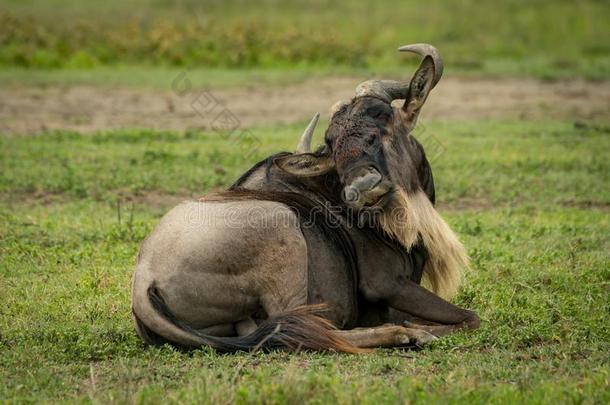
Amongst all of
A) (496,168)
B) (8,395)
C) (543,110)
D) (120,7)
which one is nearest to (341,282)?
(8,395)

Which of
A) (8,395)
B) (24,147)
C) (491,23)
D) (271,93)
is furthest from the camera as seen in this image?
(491,23)

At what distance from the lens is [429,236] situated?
21.5ft

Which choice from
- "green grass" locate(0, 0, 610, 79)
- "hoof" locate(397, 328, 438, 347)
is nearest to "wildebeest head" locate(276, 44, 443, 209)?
"hoof" locate(397, 328, 438, 347)

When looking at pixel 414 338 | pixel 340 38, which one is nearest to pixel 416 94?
pixel 414 338

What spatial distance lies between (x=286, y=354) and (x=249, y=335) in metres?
0.23

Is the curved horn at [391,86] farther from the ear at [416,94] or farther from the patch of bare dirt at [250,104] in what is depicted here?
the patch of bare dirt at [250,104]

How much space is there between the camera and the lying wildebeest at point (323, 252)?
18.8ft

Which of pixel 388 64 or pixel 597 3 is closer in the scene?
pixel 388 64

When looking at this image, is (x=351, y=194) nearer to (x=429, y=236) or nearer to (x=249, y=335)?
(x=429, y=236)

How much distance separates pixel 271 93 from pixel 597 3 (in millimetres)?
13085

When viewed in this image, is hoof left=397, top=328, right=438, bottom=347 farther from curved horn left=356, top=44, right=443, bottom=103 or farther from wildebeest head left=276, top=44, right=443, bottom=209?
curved horn left=356, top=44, right=443, bottom=103

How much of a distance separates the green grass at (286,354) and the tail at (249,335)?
80mm

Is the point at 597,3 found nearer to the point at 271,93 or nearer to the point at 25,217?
the point at 271,93

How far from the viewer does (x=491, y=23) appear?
78.8 feet
